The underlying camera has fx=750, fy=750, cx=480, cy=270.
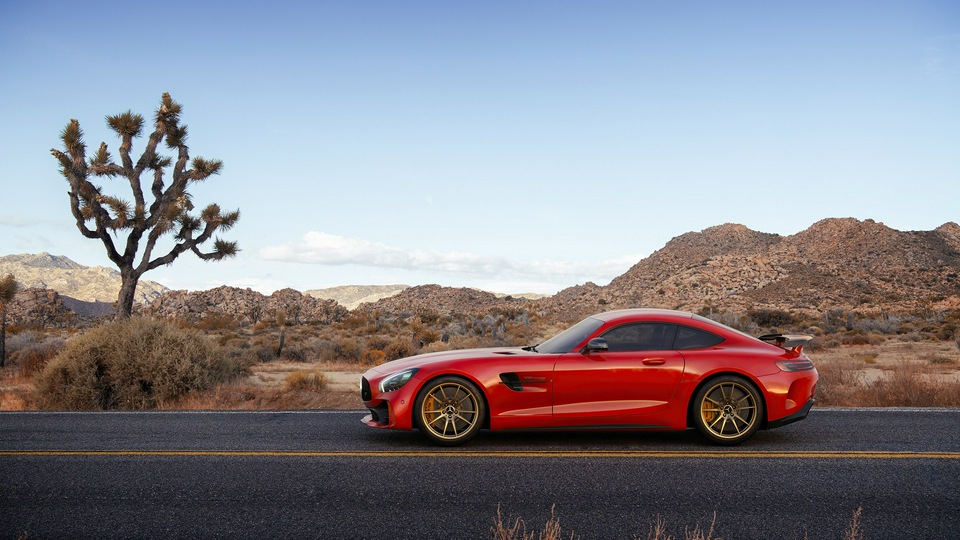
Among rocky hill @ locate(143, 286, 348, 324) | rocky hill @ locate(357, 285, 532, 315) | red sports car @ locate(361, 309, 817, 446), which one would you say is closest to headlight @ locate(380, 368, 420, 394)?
red sports car @ locate(361, 309, 817, 446)

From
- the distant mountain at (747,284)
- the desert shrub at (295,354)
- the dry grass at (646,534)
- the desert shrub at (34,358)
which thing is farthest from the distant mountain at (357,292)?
the dry grass at (646,534)

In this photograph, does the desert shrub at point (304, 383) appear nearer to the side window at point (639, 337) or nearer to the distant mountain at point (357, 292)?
the side window at point (639, 337)

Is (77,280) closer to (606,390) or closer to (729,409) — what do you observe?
(606,390)

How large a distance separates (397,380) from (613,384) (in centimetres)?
218

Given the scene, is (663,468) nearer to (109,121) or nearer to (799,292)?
(109,121)

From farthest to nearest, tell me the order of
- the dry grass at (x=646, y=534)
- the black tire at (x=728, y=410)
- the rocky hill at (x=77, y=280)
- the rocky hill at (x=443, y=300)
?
the rocky hill at (x=77, y=280), the rocky hill at (x=443, y=300), the black tire at (x=728, y=410), the dry grass at (x=646, y=534)

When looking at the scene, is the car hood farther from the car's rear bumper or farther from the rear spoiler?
the rear spoiler

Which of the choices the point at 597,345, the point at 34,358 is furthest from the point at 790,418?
the point at 34,358

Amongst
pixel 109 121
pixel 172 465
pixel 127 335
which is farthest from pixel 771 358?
pixel 109 121

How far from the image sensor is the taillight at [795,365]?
7732 millimetres

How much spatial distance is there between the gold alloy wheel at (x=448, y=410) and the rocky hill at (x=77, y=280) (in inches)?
5030

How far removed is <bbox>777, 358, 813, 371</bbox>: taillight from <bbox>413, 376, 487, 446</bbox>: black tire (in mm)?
3098

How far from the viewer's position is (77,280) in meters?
136

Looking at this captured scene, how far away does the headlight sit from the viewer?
24.9ft
